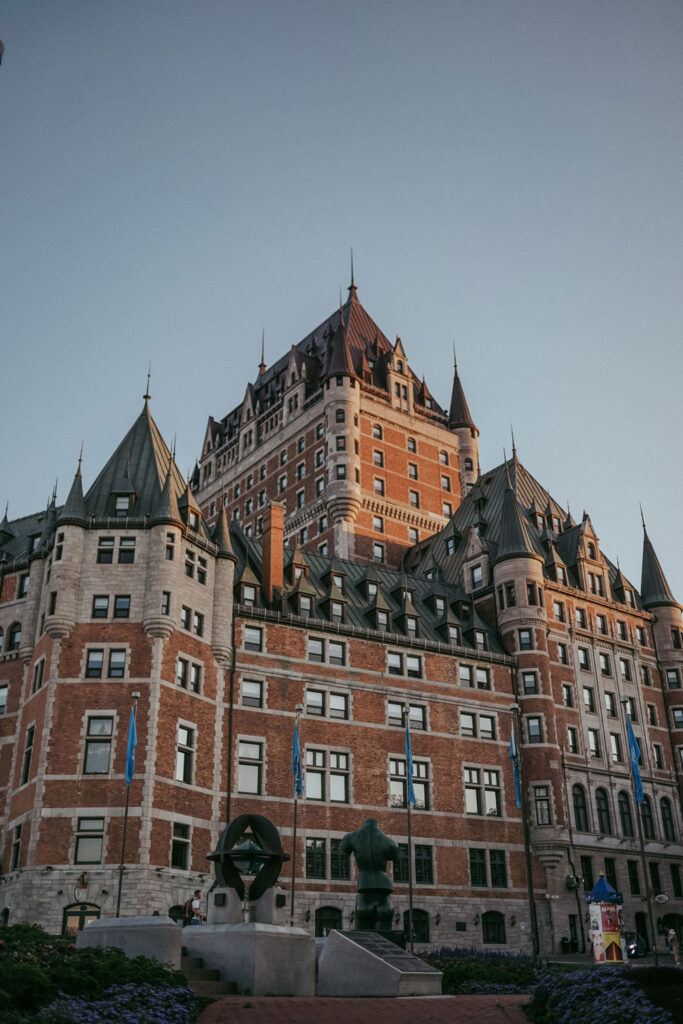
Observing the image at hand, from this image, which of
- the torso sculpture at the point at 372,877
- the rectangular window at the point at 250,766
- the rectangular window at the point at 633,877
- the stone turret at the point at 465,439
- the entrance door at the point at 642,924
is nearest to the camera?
the torso sculpture at the point at 372,877

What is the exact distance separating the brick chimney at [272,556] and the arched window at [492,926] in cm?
2131

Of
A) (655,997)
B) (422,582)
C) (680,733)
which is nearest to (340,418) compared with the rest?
(422,582)

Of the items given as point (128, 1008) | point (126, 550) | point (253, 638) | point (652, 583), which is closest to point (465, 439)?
point (652, 583)

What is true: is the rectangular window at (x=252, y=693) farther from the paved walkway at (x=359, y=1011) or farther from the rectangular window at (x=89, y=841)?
the paved walkway at (x=359, y=1011)

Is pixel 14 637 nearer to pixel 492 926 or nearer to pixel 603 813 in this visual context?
pixel 492 926

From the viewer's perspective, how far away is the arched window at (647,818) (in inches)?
2499

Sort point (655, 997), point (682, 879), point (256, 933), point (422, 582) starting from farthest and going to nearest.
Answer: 1. point (422, 582)
2. point (682, 879)
3. point (256, 933)
4. point (655, 997)

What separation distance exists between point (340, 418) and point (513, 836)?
40.5 meters

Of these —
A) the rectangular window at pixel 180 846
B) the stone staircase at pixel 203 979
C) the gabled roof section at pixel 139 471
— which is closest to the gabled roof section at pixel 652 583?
the gabled roof section at pixel 139 471

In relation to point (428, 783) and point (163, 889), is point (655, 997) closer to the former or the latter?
point (163, 889)

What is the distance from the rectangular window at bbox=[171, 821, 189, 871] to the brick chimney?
1442 centimetres

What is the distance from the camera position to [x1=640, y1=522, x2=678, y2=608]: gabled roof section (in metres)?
73.4

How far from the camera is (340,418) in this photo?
85438 millimetres

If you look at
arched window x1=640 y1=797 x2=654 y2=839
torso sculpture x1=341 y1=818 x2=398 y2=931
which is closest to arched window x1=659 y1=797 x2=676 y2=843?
arched window x1=640 y1=797 x2=654 y2=839
